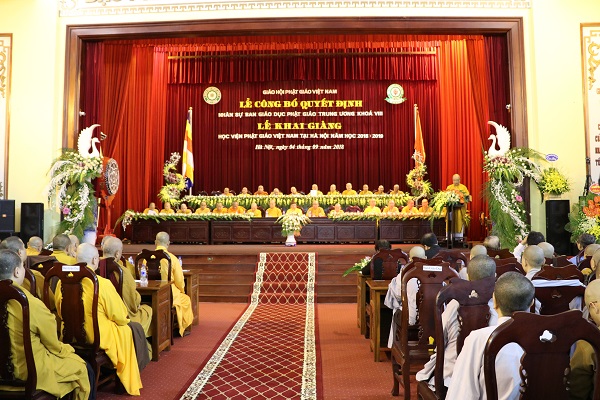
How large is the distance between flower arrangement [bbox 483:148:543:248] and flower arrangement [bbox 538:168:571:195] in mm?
86

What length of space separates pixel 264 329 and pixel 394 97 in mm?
10427

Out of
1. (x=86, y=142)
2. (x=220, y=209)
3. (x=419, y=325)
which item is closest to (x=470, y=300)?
(x=419, y=325)

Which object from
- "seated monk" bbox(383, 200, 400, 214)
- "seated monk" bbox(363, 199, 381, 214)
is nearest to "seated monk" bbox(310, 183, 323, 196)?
"seated monk" bbox(363, 199, 381, 214)

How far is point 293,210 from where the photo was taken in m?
11.6

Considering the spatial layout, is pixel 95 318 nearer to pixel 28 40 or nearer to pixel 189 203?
pixel 28 40

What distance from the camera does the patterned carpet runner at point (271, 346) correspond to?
3.90 meters

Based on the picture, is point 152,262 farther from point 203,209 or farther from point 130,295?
point 203,209

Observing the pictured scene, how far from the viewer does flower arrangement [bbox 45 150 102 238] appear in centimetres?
881

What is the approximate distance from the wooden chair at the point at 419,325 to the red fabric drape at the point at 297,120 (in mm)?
9855

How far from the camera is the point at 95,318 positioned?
342 centimetres

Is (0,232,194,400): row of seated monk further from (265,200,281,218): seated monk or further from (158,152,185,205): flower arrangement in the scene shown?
(158,152,185,205): flower arrangement

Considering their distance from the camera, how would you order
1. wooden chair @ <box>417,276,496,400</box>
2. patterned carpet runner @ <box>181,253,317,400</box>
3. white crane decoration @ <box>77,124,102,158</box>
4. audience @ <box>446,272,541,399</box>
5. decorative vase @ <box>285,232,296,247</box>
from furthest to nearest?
decorative vase @ <box>285,232,296,247</box>
white crane decoration @ <box>77,124,102,158</box>
patterned carpet runner @ <box>181,253,317,400</box>
wooden chair @ <box>417,276,496,400</box>
audience @ <box>446,272,541,399</box>

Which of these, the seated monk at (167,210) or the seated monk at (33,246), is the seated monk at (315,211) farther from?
the seated monk at (33,246)

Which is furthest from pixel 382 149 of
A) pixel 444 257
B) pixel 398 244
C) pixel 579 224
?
pixel 444 257
